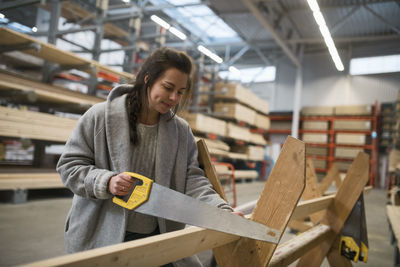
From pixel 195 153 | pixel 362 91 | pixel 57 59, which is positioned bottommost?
pixel 195 153

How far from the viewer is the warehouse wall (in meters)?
13.5

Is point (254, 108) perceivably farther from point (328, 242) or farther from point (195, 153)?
point (195, 153)

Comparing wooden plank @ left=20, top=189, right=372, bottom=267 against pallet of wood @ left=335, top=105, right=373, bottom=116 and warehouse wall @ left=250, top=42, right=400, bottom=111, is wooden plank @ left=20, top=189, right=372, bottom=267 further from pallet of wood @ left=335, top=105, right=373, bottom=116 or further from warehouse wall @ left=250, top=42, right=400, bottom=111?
warehouse wall @ left=250, top=42, right=400, bottom=111

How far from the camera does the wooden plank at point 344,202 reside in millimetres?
2373

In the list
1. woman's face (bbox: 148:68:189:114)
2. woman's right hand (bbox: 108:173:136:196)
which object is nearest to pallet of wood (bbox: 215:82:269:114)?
woman's face (bbox: 148:68:189:114)

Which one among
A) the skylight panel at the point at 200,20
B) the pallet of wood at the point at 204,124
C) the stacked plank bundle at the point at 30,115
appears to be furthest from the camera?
the skylight panel at the point at 200,20

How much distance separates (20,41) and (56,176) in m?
2.31

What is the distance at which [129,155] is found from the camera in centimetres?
139

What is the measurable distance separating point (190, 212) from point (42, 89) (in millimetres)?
4890

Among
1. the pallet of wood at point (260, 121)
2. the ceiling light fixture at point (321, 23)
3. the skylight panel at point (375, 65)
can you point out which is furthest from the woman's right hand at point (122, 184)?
the skylight panel at point (375, 65)

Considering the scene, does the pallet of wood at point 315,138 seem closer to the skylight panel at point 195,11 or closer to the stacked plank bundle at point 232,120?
the stacked plank bundle at point 232,120

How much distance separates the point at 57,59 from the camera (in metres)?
5.69

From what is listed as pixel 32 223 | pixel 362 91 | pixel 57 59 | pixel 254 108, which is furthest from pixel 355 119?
pixel 32 223

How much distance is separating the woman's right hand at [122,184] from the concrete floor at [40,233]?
165 centimetres
